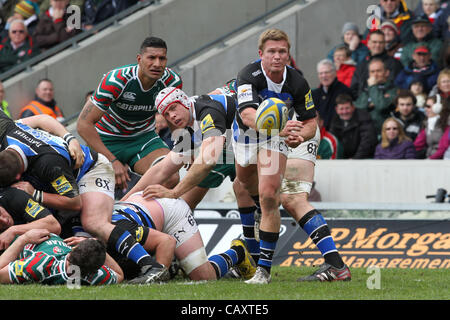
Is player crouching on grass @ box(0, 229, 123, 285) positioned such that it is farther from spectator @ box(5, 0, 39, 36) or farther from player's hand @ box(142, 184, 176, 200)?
spectator @ box(5, 0, 39, 36)

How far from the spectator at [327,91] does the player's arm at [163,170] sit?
18.3ft

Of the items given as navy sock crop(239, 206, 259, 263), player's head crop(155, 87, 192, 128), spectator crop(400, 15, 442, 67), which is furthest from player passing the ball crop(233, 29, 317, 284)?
spectator crop(400, 15, 442, 67)

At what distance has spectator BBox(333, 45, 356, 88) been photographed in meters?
16.0

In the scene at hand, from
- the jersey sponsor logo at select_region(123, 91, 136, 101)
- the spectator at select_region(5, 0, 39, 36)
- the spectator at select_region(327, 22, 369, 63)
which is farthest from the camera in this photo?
the spectator at select_region(5, 0, 39, 36)

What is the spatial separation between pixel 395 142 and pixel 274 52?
19.3 feet

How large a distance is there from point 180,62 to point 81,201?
8.94 m

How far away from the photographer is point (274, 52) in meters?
8.41

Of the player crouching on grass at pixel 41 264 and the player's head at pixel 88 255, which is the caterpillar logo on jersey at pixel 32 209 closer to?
the player crouching on grass at pixel 41 264

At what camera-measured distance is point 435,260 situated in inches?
429

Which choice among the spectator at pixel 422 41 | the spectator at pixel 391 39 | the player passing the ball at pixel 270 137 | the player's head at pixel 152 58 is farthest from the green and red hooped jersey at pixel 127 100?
the spectator at pixel 391 39

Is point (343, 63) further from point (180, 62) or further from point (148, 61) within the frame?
point (148, 61)

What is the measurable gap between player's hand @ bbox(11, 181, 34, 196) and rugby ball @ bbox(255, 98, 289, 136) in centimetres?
222

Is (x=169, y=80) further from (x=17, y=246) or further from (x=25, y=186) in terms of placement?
(x=17, y=246)

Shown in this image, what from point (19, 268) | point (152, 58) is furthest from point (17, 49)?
point (19, 268)
